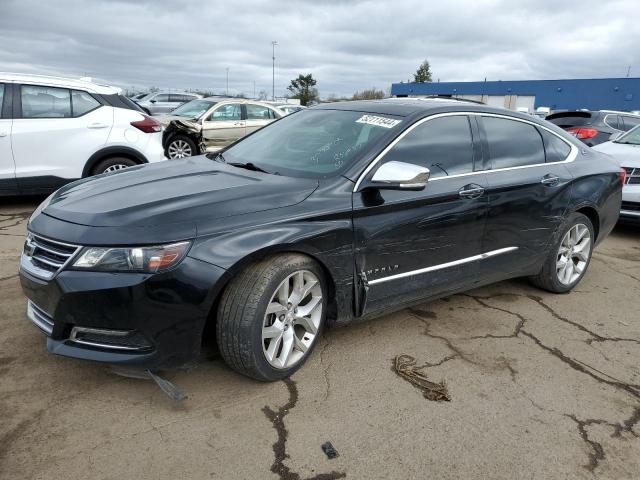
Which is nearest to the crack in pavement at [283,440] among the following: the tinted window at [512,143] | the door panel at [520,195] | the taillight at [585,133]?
the door panel at [520,195]

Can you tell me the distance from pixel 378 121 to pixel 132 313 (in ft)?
6.40

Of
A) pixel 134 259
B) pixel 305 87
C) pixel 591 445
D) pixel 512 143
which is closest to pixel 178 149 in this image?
pixel 512 143

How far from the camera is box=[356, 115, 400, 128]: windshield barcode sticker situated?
3.23 metres

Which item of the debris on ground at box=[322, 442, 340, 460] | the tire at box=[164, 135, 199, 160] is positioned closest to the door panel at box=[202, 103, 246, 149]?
the tire at box=[164, 135, 199, 160]

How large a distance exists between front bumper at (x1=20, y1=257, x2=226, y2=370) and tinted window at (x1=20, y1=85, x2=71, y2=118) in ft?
14.9

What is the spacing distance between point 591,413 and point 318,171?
6.61ft

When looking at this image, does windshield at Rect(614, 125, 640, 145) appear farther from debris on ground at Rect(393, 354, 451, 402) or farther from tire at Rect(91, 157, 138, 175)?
tire at Rect(91, 157, 138, 175)

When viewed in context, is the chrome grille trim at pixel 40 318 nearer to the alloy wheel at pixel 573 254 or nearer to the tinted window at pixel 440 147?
the tinted window at pixel 440 147

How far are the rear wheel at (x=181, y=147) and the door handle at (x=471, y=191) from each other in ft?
26.9

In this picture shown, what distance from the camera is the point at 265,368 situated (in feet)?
8.71

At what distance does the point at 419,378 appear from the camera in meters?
2.94

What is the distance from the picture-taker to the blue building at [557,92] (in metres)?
36.9

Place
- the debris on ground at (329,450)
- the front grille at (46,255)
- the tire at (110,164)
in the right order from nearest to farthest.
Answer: the debris on ground at (329,450), the front grille at (46,255), the tire at (110,164)

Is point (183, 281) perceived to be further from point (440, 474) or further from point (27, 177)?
point (27, 177)
